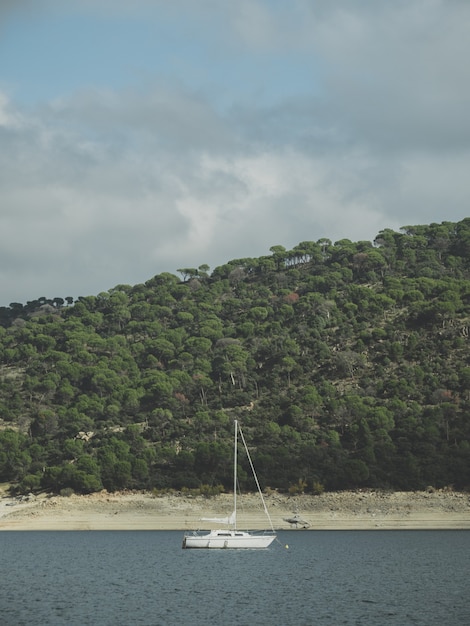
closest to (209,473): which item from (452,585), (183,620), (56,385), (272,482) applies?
(272,482)

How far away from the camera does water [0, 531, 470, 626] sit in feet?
150

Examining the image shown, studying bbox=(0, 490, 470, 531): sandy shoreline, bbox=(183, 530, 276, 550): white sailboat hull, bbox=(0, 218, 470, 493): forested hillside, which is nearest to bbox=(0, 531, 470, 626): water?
bbox=(183, 530, 276, 550): white sailboat hull

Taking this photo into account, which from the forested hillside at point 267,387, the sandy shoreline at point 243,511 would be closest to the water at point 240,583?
the sandy shoreline at point 243,511

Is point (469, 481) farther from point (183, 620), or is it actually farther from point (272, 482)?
point (183, 620)

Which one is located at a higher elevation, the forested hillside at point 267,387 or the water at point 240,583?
the forested hillside at point 267,387

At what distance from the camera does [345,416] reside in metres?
128

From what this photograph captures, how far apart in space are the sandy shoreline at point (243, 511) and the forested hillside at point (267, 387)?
7.59 ft

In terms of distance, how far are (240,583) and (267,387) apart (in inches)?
3362

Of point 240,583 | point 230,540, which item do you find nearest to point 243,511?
point 230,540

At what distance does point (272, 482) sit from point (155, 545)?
27.1m

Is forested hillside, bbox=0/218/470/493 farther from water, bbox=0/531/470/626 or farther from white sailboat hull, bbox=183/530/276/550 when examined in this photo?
white sailboat hull, bbox=183/530/276/550

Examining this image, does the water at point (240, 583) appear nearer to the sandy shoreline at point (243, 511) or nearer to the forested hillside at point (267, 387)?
the sandy shoreline at point (243, 511)

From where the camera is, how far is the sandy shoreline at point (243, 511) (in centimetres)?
10619

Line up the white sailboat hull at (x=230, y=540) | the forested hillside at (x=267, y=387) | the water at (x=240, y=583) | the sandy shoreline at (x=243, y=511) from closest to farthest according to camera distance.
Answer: the water at (x=240, y=583)
the white sailboat hull at (x=230, y=540)
the sandy shoreline at (x=243, y=511)
the forested hillside at (x=267, y=387)
